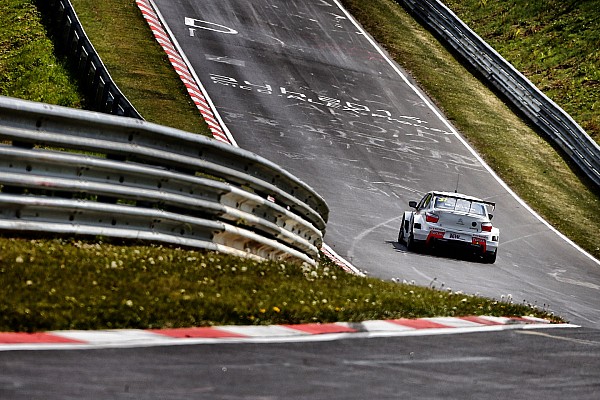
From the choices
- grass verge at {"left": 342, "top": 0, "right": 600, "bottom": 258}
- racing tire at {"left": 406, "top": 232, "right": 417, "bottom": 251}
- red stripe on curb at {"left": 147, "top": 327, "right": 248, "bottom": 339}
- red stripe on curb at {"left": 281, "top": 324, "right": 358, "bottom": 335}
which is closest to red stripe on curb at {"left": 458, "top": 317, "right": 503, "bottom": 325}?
red stripe on curb at {"left": 281, "top": 324, "right": 358, "bottom": 335}

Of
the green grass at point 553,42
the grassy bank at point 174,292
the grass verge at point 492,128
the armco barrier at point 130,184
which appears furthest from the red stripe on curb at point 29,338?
the green grass at point 553,42

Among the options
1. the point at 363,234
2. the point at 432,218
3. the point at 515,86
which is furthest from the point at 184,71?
the point at 515,86

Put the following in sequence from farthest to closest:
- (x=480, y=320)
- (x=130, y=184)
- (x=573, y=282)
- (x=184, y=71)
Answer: (x=184, y=71)
(x=573, y=282)
(x=480, y=320)
(x=130, y=184)

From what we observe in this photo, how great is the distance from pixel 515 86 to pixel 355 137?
9931 mm

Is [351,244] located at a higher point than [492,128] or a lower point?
lower

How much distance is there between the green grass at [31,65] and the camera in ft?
81.5

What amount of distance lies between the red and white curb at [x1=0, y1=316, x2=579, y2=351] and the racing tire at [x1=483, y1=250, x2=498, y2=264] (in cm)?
962

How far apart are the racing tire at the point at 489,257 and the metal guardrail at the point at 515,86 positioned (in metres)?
10.8

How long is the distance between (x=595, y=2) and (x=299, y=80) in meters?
17.7

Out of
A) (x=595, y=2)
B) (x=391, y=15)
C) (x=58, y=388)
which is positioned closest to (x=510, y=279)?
(x=58, y=388)

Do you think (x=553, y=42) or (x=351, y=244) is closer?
(x=351, y=244)

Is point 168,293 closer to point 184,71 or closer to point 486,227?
point 486,227

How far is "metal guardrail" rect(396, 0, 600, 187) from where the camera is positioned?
32438 millimetres

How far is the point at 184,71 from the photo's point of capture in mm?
31109
